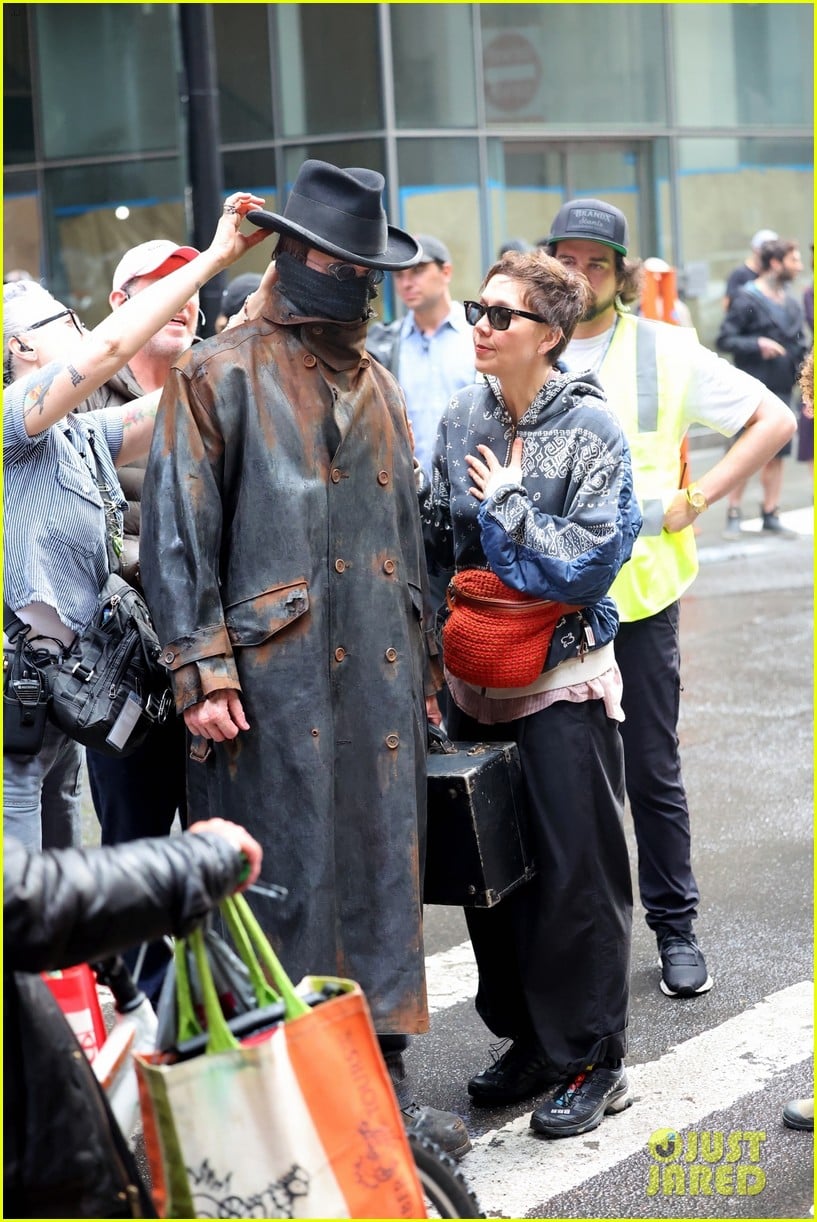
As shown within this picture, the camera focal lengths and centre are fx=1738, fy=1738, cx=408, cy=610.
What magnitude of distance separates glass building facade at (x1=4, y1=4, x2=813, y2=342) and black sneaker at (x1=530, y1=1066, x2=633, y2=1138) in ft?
40.4

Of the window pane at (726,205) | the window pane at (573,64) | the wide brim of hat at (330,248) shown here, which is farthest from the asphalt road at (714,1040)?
the window pane at (726,205)

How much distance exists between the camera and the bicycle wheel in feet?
9.83

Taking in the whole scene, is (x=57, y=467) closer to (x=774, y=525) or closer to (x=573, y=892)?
(x=573, y=892)

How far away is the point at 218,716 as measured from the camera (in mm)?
3801

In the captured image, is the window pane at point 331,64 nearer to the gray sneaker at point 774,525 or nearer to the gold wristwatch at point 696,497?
the gray sneaker at point 774,525

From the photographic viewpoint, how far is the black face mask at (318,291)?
12.9 ft

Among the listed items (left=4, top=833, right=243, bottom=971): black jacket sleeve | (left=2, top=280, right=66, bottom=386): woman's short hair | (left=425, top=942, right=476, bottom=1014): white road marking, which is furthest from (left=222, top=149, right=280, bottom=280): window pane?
(left=4, top=833, right=243, bottom=971): black jacket sleeve

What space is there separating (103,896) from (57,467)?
1.73 meters

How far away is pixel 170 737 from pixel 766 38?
17.6 metres

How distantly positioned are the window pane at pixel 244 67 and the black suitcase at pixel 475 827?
1310 centimetres

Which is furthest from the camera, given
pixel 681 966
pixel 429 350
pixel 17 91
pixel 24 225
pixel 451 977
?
pixel 24 225

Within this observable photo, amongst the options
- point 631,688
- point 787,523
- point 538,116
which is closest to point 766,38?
point 538,116

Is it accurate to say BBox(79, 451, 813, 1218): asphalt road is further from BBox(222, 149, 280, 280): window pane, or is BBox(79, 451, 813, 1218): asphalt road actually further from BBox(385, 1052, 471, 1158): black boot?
BBox(222, 149, 280, 280): window pane

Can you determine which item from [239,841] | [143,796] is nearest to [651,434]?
[143,796]
